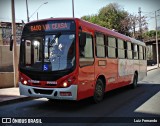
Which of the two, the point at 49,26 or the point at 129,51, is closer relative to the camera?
the point at 49,26

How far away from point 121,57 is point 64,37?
5211 mm

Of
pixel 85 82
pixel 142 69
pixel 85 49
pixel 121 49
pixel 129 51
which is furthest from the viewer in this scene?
pixel 142 69

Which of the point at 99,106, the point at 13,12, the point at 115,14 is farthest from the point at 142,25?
the point at 99,106

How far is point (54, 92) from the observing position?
30.8 ft

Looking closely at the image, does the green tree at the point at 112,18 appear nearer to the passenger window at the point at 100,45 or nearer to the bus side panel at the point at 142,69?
the bus side panel at the point at 142,69

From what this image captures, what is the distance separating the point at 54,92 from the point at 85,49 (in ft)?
5.87

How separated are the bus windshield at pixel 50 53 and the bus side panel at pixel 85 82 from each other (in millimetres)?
553

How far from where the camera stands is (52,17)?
33.9 ft

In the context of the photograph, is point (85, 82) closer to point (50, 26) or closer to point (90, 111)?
point (90, 111)

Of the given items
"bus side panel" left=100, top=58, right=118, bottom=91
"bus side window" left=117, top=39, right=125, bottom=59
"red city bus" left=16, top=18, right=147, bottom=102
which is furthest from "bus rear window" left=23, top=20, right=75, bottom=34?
"bus side window" left=117, top=39, right=125, bottom=59

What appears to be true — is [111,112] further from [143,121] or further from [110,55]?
[110,55]

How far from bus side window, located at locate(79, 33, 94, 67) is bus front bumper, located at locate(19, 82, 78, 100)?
3.09 ft

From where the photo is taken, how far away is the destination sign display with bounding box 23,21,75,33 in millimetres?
9766

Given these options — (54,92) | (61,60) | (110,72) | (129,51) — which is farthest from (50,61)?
(129,51)
